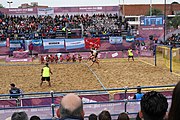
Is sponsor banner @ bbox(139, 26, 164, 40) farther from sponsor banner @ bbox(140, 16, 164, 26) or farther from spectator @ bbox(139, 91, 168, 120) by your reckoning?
spectator @ bbox(139, 91, 168, 120)

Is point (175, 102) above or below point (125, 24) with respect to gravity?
below

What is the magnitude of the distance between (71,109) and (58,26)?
39163mm

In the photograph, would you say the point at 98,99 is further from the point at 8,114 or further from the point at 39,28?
the point at 39,28

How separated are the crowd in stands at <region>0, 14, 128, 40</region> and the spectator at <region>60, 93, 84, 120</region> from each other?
33.5 metres

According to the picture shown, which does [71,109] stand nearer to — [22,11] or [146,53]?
[146,53]

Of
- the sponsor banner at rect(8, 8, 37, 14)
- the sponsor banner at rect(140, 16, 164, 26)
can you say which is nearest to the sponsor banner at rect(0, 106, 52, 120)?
the sponsor banner at rect(140, 16, 164, 26)

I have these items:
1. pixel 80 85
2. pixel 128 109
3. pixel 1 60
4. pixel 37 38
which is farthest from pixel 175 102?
pixel 37 38

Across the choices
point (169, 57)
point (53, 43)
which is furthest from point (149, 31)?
point (169, 57)

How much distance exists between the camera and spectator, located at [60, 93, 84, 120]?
2.54 metres

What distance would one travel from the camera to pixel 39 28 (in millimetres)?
40406

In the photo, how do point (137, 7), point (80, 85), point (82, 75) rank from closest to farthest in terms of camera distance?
point (80, 85), point (82, 75), point (137, 7)

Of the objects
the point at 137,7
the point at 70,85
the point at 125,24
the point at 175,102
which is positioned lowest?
the point at 70,85

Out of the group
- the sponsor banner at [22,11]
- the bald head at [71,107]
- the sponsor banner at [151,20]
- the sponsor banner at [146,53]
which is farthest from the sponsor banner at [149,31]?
the bald head at [71,107]

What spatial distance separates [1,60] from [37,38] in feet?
19.1
